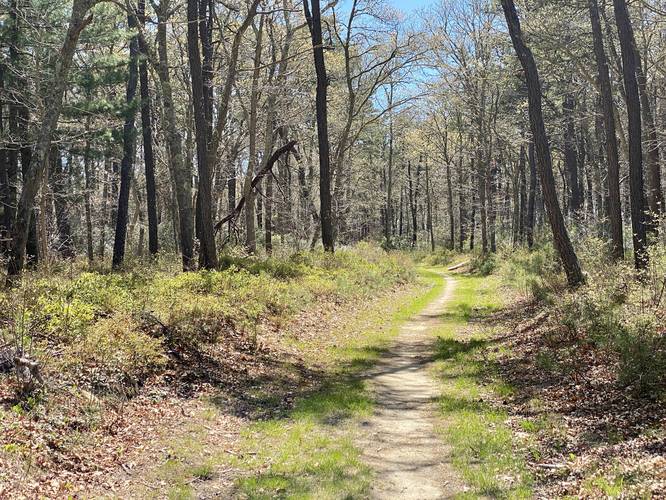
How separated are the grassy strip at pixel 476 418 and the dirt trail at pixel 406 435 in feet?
0.66

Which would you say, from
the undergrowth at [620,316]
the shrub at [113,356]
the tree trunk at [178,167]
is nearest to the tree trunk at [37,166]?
the shrub at [113,356]

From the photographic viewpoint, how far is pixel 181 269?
15.4 metres

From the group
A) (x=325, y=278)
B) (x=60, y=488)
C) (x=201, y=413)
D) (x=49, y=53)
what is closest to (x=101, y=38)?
(x=49, y=53)

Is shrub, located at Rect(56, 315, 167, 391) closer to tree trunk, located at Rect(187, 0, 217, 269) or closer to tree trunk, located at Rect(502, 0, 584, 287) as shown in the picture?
tree trunk, located at Rect(187, 0, 217, 269)

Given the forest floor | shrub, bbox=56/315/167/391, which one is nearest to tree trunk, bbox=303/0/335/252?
the forest floor

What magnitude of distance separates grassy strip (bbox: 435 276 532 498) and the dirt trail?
0.66 feet

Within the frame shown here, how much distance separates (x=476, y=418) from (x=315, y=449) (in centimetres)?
232

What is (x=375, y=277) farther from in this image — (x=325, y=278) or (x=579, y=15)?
(x=579, y=15)

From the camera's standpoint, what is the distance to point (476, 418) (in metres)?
7.22

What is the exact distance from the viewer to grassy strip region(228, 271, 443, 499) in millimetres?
5367

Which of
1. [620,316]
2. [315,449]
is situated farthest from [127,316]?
[620,316]

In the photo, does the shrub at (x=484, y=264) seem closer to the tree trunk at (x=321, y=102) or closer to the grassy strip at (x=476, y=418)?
the tree trunk at (x=321, y=102)

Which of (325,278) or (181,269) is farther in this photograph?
(325,278)

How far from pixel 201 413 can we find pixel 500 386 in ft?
15.5
